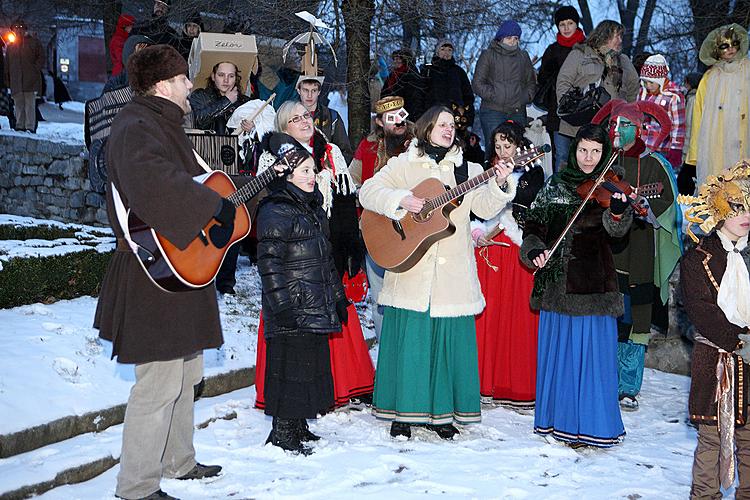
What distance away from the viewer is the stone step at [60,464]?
453cm

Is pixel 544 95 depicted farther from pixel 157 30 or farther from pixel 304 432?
pixel 304 432

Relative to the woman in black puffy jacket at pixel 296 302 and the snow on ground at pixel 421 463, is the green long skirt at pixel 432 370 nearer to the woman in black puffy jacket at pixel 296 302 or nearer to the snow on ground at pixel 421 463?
the snow on ground at pixel 421 463

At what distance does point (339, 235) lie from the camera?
6488 millimetres

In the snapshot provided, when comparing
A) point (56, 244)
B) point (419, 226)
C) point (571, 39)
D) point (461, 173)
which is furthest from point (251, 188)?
point (571, 39)

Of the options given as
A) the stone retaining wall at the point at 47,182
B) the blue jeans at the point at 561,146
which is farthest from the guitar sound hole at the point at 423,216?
the stone retaining wall at the point at 47,182

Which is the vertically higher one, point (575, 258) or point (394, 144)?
point (394, 144)

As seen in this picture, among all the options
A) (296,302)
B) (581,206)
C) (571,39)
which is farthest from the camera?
(571,39)

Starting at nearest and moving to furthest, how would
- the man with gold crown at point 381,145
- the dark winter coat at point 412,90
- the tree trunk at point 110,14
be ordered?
1. the man with gold crown at point 381,145
2. the dark winter coat at point 412,90
3. the tree trunk at point 110,14

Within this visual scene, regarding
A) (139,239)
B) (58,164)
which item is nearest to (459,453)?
(139,239)

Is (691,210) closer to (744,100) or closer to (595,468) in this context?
(595,468)

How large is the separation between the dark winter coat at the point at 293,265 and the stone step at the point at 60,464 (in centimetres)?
112

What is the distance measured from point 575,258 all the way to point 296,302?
1815 mm

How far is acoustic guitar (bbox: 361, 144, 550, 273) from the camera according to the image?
5.52m

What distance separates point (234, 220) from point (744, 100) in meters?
5.77
